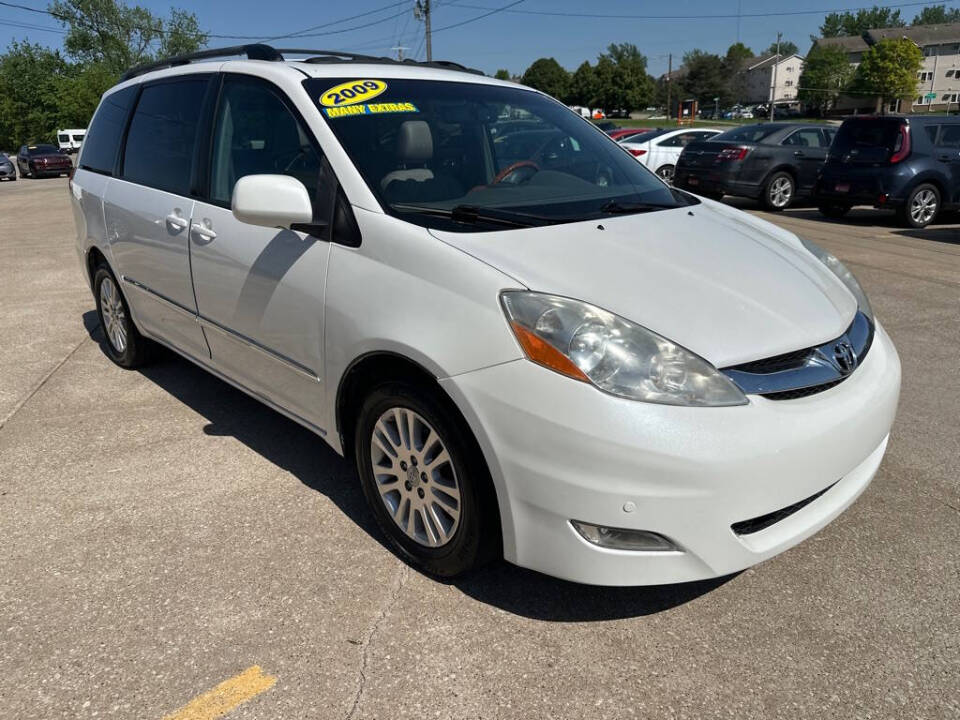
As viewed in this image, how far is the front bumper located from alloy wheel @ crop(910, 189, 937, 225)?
35.2ft

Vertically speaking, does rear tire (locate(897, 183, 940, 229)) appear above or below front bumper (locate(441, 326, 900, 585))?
below

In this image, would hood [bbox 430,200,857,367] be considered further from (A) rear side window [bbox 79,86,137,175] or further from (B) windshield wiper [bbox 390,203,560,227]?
(A) rear side window [bbox 79,86,137,175]

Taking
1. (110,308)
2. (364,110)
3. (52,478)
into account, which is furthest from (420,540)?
(110,308)

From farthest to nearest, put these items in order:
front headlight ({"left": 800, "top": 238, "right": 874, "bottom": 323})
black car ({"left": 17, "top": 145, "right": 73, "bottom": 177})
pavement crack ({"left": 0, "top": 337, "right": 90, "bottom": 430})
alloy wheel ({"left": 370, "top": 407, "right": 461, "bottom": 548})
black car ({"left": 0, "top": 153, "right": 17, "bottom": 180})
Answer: black car ({"left": 17, "top": 145, "right": 73, "bottom": 177}), black car ({"left": 0, "top": 153, "right": 17, "bottom": 180}), pavement crack ({"left": 0, "top": 337, "right": 90, "bottom": 430}), front headlight ({"left": 800, "top": 238, "right": 874, "bottom": 323}), alloy wheel ({"left": 370, "top": 407, "right": 461, "bottom": 548})

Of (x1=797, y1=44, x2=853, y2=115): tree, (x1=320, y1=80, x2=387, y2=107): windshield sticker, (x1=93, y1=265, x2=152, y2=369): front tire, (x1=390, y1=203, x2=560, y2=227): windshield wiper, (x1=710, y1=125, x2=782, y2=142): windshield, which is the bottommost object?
(x1=93, y1=265, x2=152, y2=369): front tire

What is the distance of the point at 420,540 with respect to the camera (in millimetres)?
2697

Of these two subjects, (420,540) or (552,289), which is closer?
(552,289)

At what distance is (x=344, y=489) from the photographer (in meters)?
3.38

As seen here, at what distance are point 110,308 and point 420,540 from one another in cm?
328

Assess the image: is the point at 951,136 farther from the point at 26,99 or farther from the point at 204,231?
the point at 26,99

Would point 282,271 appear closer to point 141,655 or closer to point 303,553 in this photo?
point 303,553

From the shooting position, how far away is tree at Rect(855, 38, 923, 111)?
284 feet

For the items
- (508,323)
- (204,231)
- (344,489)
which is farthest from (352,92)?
(344,489)

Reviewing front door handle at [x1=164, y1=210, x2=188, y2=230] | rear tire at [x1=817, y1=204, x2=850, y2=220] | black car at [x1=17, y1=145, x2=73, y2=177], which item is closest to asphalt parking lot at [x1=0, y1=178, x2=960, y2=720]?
front door handle at [x1=164, y1=210, x2=188, y2=230]
